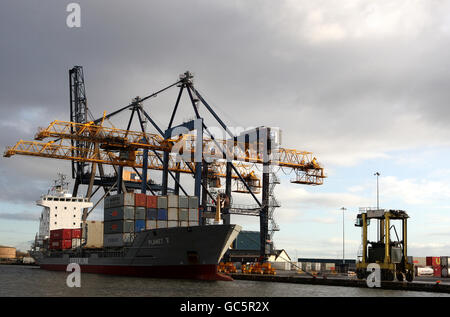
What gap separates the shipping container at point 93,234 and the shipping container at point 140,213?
11407 mm

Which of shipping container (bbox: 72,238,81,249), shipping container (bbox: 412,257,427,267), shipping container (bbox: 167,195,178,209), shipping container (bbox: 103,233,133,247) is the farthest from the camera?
shipping container (bbox: 412,257,427,267)

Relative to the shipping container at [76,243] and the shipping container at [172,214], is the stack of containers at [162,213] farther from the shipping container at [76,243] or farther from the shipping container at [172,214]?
the shipping container at [76,243]

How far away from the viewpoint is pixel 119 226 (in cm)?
5125

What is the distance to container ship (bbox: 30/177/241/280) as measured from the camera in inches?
1802

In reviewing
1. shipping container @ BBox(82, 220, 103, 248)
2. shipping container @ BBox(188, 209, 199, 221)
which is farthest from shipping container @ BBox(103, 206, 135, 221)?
shipping container @ BBox(82, 220, 103, 248)

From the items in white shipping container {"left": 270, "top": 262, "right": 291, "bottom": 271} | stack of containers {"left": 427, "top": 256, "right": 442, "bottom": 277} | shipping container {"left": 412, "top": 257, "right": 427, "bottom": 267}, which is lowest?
white shipping container {"left": 270, "top": 262, "right": 291, "bottom": 271}

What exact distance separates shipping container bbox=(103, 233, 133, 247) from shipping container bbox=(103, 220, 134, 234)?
15.2 inches

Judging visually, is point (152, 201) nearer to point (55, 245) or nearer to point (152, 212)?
point (152, 212)

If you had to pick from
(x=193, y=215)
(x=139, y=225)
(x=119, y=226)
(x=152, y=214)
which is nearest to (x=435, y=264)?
(x=193, y=215)

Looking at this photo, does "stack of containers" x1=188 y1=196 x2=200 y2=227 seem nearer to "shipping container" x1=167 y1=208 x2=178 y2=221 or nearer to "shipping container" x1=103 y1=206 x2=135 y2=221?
"shipping container" x1=167 y1=208 x2=178 y2=221

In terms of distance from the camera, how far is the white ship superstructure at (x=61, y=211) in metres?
78.2

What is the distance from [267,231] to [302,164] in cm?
1065

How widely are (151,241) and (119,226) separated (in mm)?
4782
